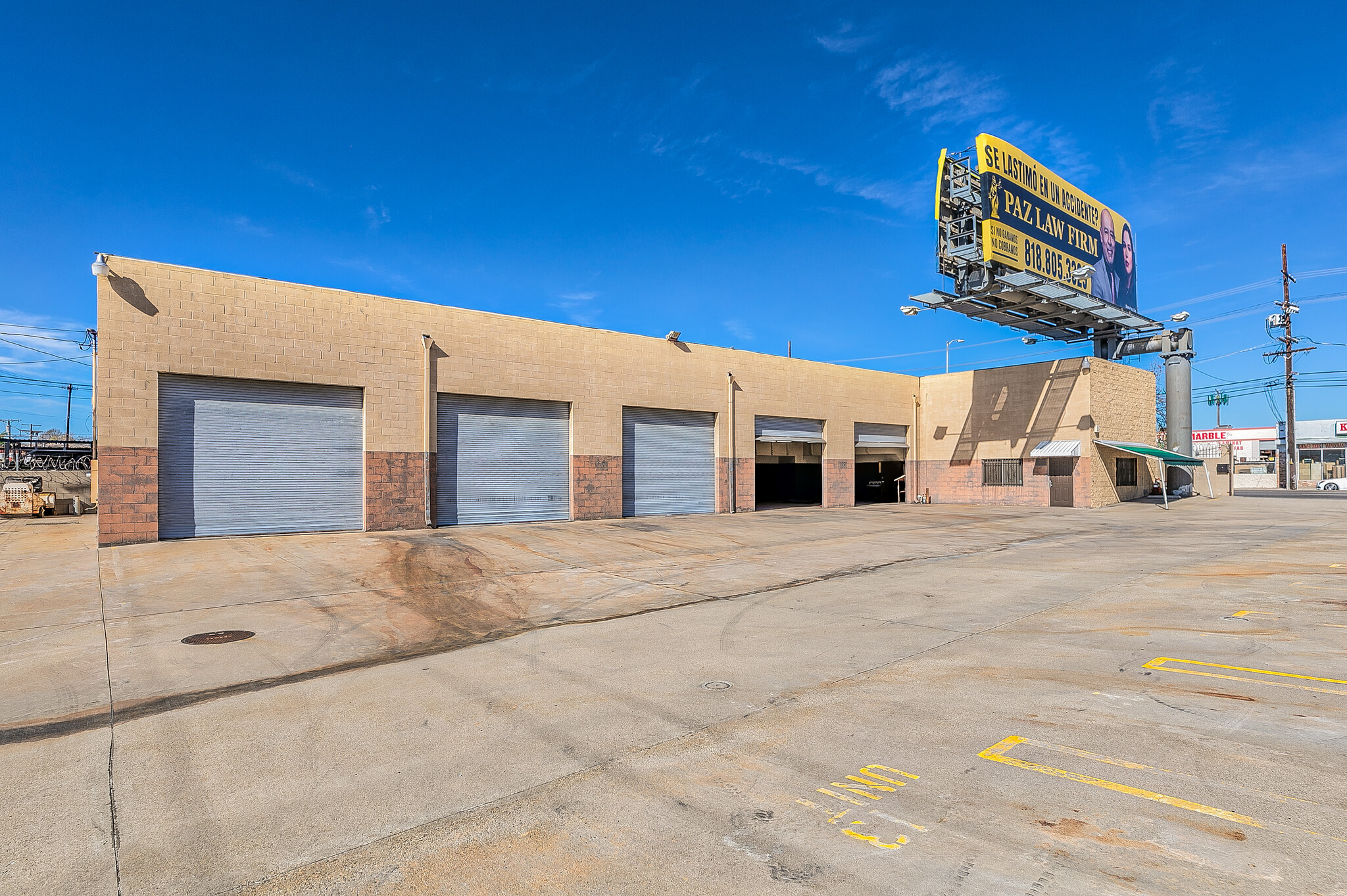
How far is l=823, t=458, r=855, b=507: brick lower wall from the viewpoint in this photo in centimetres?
3081

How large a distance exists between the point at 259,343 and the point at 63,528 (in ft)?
36.1

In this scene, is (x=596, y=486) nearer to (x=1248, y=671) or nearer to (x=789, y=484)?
(x=789, y=484)

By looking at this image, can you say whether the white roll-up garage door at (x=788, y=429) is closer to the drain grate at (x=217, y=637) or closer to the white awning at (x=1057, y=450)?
the white awning at (x=1057, y=450)

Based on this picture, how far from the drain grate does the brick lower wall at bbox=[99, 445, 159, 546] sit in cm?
993

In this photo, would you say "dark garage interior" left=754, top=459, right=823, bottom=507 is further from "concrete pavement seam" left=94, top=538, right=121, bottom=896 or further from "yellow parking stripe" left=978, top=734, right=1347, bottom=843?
"yellow parking stripe" left=978, top=734, right=1347, bottom=843

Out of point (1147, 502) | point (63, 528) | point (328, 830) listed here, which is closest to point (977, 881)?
point (328, 830)

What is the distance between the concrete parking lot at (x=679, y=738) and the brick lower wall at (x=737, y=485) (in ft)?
49.2

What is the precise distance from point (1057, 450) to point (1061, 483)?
4.94 feet

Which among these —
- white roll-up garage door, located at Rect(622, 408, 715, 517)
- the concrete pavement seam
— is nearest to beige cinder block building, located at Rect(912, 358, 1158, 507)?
white roll-up garage door, located at Rect(622, 408, 715, 517)

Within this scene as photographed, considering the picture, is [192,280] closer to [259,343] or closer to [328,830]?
[259,343]

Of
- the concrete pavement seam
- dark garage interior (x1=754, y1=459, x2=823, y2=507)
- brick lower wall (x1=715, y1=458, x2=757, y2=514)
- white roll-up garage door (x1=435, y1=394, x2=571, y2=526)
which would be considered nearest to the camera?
the concrete pavement seam

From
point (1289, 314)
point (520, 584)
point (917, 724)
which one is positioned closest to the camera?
point (917, 724)

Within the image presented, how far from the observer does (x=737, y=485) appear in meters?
27.0

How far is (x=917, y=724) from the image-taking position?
16.6 ft
